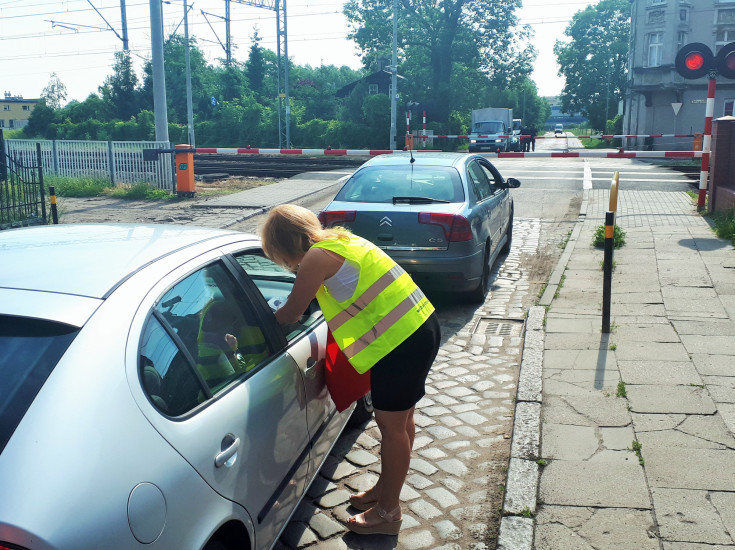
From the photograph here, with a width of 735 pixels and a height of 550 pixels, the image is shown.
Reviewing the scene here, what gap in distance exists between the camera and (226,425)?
248cm

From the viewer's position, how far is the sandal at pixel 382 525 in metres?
3.51

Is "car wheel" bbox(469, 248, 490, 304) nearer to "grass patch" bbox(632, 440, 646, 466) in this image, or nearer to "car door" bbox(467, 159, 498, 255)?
"car door" bbox(467, 159, 498, 255)

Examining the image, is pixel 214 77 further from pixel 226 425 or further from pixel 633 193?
pixel 226 425

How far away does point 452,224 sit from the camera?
738cm

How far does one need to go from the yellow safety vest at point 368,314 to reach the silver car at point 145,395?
26 centimetres

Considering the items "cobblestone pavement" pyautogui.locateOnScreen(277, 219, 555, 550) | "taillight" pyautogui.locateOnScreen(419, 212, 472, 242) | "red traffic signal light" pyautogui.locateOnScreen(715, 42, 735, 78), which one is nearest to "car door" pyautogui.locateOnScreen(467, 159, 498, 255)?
"taillight" pyautogui.locateOnScreen(419, 212, 472, 242)

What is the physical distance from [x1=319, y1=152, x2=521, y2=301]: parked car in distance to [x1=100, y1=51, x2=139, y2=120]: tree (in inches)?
2159

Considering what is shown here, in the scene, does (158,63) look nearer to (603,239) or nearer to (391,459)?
(603,239)

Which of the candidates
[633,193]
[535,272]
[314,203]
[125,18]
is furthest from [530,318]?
[125,18]

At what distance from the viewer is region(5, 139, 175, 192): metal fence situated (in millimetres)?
18172

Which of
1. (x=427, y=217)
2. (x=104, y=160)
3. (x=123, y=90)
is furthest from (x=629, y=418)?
(x=123, y=90)

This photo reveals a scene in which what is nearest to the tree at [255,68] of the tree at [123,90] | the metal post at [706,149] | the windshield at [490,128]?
the tree at [123,90]

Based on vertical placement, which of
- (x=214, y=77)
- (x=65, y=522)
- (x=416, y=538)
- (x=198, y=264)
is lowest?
(x=416, y=538)

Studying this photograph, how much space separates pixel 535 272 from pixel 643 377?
433cm
